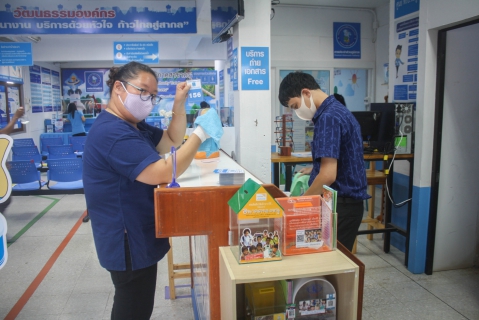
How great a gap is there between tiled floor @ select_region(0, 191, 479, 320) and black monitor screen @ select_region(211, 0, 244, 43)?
231 cm

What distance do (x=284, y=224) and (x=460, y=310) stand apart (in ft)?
7.19

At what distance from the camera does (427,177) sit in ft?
10.9

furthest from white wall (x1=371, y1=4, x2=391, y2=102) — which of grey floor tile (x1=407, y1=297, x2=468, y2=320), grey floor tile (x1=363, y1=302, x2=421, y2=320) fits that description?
grey floor tile (x1=363, y1=302, x2=421, y2=320)

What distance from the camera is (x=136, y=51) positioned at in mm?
6680

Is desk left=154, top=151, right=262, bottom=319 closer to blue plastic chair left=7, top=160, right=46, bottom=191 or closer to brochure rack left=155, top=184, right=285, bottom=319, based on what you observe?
brochure rack left=155, top=184, right=285, bottom=319

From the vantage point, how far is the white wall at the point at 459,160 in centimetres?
324

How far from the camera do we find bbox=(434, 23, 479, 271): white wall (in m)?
3.24

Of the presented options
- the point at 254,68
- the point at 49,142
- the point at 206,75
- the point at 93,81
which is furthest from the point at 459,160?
the point at 93,81

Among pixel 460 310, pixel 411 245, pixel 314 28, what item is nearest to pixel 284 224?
pixel 460 310

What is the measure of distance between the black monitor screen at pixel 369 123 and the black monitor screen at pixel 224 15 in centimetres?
156

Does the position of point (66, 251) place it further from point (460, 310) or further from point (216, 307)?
point (460, 310)

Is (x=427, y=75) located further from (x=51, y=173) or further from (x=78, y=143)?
(x=78, y=143)

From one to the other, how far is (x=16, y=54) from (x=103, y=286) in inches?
193

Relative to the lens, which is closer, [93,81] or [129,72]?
[129,72]
